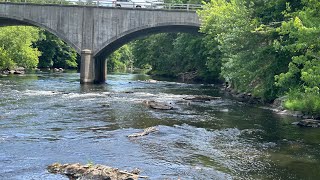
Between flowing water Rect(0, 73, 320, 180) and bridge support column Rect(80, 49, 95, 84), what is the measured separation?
1875 cm

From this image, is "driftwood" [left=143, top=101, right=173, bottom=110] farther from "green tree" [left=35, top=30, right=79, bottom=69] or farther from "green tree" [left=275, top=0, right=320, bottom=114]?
"green tree" [left=35, top=30, right=79, bottom=69]

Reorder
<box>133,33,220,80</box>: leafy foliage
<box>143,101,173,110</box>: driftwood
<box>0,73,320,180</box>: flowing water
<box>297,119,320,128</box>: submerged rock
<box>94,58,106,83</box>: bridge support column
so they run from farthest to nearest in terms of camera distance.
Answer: <box>133,33,220,80</box>: leafy foliage < <box>94,58,106,83</box>: bridge support column < <box>143,101,173,110</box>: driftwood < <box>297,119,320,128</box>: submerged rock < <box>0,73,320,180</box>: flowing water

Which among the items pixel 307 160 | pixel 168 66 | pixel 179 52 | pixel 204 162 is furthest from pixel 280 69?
pixel 168 66

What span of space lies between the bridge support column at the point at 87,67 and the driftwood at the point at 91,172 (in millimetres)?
33883

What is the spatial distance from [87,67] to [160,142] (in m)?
31.2

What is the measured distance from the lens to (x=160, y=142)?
16219 mm

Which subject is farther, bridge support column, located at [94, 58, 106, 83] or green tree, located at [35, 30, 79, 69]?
green tree, located at [35, 30, 79, 69]

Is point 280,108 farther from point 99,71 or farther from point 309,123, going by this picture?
point 99,71

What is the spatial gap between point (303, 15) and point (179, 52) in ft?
142

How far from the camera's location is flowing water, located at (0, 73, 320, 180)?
12531 mm

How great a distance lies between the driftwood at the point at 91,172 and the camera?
1100 cm

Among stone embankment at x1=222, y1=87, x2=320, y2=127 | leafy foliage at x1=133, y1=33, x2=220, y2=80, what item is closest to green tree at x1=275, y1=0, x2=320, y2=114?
stone embankment at x1=222, y1=87, x2=320, y2=127

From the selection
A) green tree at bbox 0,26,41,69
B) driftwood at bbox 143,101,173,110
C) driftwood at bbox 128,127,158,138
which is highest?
green tree at bbox 0,26,41,69

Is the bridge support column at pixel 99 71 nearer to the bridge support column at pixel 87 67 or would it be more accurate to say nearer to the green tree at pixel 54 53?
the bridge support column at pixel 87 67
